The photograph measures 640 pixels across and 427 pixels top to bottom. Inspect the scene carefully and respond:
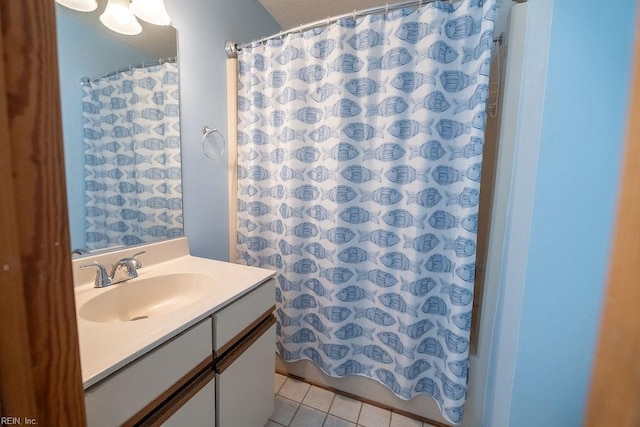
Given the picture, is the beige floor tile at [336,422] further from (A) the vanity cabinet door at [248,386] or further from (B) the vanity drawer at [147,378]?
(B) the vanity drawer at [147,378]

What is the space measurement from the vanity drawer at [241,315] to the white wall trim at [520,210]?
0.86 meters

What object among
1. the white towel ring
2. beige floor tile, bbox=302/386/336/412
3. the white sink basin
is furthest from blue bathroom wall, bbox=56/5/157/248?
beige floor tile, bbox=302/386/336/412

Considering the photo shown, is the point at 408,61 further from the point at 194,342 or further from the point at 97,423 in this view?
the point at 97,423

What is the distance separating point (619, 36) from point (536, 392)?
776mm

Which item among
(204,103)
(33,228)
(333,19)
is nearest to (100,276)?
(33,228)

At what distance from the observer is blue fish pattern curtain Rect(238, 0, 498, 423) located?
1.06 metres

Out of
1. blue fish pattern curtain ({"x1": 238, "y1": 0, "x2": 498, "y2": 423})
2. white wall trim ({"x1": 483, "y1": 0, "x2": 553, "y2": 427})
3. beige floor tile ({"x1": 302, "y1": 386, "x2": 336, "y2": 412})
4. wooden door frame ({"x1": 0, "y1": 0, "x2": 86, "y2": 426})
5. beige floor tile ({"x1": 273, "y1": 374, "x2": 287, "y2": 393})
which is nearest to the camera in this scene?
wooden door frame ({"x1": 0, "y1": 0, "x2": 86, "y2": 426})

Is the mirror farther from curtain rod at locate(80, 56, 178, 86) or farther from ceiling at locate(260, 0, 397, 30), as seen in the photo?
ceiling at locate(260, 0, 397, 30)

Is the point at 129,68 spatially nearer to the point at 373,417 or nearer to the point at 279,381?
the point at 279,381

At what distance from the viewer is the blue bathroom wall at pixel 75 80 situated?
818mm

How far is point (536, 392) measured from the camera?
1.92 feet

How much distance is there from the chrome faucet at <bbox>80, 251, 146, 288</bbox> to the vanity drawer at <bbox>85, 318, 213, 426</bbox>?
464mm

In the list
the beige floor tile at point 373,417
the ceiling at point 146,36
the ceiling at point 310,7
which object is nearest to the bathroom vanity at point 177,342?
the beige floor tile at point 373,417

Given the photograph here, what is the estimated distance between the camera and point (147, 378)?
0.60 metres
